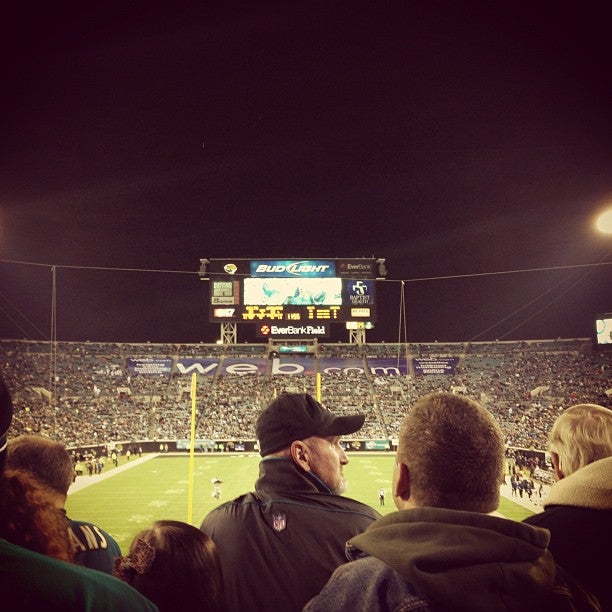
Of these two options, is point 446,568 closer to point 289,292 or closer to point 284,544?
point 284,544

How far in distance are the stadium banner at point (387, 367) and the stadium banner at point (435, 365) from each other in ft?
4.92

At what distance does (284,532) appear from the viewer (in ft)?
7.48

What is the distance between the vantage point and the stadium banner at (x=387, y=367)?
52.1 meters

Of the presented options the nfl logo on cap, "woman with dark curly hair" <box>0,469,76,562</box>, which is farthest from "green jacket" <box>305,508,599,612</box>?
the nfl logo on cap

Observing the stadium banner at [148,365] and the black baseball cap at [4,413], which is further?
the stadium banner at [148,365]

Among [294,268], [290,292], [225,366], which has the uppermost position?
[294,268]

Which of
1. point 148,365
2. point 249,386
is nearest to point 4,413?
point 249,386

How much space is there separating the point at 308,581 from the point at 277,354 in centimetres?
5152

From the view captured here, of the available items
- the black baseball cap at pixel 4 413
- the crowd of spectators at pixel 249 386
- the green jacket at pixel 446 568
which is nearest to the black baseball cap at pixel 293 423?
the green jacket at pixel 446 568

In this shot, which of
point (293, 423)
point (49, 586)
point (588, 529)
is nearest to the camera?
point (49, 586)

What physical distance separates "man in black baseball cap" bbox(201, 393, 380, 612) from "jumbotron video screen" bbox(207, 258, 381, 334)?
2867 centimetres

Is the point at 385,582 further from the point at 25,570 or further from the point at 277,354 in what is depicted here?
the point at 277,354

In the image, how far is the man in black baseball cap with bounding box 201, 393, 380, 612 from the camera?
220 centimetres

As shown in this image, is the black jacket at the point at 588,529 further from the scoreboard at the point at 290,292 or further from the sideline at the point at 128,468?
the scoreboard at the point at 290,292
